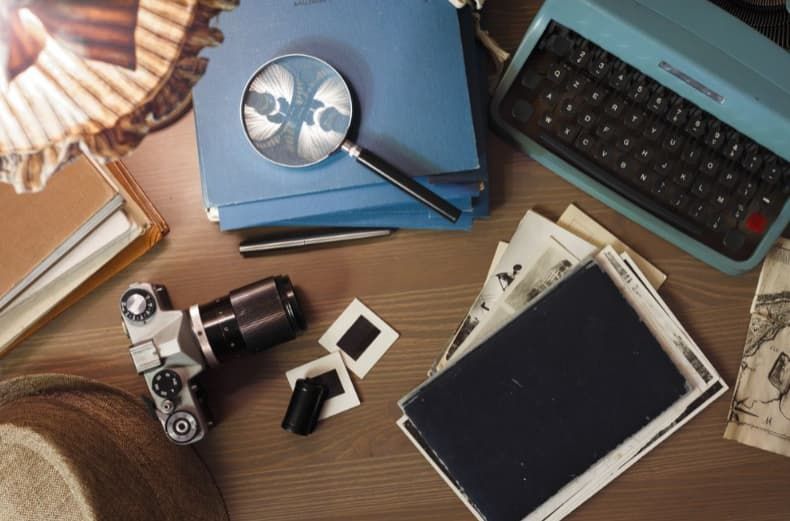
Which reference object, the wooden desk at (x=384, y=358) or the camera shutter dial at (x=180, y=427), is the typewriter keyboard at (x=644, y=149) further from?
the camera shutter dial at (x=180, y=427)

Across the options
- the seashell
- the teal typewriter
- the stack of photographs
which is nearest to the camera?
the seashell

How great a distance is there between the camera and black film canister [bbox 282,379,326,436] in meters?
0.83

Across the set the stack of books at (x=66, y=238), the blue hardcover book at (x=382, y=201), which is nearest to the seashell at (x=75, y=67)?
A: the stack of books at (x=66, y=238)

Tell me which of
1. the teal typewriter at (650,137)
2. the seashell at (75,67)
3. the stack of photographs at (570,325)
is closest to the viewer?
the seashell at (75,67)

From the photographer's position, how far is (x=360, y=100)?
2.59 ft

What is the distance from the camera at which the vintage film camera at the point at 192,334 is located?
0.76m

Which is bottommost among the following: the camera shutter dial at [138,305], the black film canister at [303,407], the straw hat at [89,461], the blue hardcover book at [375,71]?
the straw hat at [89,461]

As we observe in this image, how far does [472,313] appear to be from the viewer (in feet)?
2.85

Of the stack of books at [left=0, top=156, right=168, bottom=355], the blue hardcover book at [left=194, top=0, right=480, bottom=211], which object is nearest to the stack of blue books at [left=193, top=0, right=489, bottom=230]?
the blue hardcover book at [left=194, top=0, right=480, bottom=211]

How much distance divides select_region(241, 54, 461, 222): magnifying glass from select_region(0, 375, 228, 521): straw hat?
0.33 meters

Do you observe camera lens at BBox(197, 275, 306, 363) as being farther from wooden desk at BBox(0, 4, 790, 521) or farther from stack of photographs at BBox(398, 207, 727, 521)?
stack of photographs at BBox(398, 207, 727, 521)

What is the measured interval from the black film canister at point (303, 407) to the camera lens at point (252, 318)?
7cm

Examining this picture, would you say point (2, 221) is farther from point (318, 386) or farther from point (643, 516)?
point (643, 516)

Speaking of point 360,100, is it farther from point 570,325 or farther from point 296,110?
point 570,325
